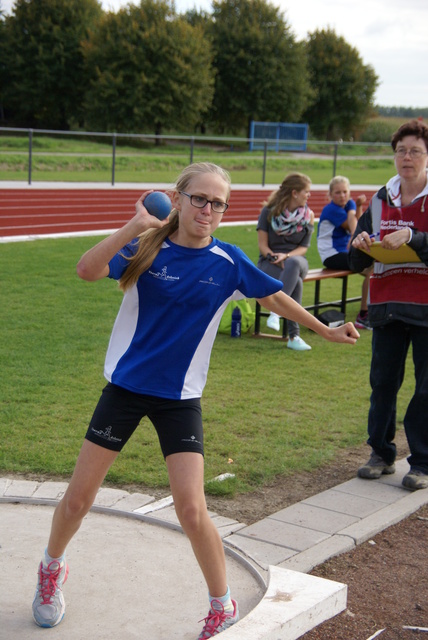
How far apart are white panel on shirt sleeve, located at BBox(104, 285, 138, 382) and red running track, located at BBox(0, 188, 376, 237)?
42.4ft

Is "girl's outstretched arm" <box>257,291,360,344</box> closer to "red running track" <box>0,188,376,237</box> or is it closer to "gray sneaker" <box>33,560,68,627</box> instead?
"gray sneaker" <box>33,560,68,627</box>

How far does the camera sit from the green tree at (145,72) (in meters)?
50.9

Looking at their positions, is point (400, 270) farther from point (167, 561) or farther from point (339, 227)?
point (339, 227)

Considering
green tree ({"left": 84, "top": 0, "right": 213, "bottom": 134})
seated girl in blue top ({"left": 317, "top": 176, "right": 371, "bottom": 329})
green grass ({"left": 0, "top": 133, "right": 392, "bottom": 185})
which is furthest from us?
green tree ({"left": 84, "top": 0, "right": 213, "bottom": 134})

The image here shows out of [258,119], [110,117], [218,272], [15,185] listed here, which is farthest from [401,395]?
[258,119]

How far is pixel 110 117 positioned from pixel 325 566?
4962cm

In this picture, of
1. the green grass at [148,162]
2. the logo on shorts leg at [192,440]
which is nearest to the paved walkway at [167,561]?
the logo on shorts leg at [192,440]

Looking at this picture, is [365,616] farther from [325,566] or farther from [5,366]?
[5,366]

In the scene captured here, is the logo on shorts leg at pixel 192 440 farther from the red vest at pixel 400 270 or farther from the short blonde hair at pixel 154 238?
the red vest at pixel 400 270

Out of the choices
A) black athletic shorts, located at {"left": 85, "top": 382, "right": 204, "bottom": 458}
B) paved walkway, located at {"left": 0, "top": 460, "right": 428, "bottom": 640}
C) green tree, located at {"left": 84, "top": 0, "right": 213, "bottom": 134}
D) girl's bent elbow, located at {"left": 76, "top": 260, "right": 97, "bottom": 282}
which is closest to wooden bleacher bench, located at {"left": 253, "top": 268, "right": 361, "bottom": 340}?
paved walkway, located at {"left": 0, "top": 460, "right": 428, "bottom": 640}

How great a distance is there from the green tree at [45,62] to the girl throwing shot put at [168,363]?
55896 mm

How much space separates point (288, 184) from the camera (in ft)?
30.3

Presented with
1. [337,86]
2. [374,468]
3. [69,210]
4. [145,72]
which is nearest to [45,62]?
[145,72]

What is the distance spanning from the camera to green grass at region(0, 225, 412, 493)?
208 inches
